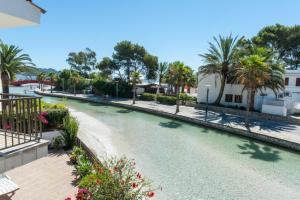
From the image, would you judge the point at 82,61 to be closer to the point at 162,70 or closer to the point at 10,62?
the point at 162,70

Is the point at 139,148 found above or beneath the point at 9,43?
beneath

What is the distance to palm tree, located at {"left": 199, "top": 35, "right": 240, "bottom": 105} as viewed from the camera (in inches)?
1049

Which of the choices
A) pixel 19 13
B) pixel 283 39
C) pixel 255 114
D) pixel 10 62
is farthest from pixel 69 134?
pixel 283 39

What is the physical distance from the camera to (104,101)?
3512 centimetres

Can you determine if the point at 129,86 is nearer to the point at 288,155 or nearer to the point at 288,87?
the point at 288,87

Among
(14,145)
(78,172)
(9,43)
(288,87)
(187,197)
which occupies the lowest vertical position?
(187,197)

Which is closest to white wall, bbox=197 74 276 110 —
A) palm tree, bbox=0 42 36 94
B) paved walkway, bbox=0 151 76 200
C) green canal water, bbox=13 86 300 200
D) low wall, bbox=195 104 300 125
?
low wall, bbox=195 104 300 125

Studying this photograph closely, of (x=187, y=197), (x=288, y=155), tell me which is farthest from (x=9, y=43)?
(x=288, y=155)

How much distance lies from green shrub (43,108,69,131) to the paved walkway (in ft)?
9.54

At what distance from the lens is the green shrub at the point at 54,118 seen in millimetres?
11719

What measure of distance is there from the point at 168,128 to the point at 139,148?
6.20 metres

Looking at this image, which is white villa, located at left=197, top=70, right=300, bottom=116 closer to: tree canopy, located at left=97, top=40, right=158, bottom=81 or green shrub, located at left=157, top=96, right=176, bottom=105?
green shrub, located at left=157, top=96, right=176, bottom=105

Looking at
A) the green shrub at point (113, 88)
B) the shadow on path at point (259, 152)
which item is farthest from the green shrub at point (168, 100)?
the shadow on path at point (259, 152)

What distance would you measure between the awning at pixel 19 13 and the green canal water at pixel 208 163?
676 centimetres
